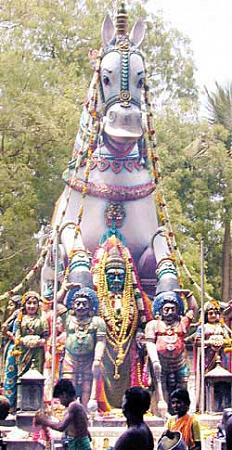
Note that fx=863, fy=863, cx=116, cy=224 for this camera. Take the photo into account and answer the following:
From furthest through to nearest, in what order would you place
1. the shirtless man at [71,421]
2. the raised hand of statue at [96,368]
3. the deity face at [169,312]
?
the deity face at [169,312]
the raised hand of statue at [96,368]
the shirtless man at [71,421]

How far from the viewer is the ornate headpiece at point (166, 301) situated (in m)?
11.1

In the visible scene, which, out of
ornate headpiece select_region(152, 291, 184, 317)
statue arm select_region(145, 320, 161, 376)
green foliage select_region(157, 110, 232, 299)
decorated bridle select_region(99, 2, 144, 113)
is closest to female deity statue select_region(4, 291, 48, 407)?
statue arm select_region(145, 320, 161, 376)

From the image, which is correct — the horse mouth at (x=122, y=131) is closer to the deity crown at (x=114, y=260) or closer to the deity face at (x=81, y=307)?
the deity crown at (x=114, y=260)

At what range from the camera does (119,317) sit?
11164 millimetres

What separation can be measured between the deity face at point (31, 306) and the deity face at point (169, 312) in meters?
1.64

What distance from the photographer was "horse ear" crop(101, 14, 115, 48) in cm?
1218

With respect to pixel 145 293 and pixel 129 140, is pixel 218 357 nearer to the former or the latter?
pixel 145 293

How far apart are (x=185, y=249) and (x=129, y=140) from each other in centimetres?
792

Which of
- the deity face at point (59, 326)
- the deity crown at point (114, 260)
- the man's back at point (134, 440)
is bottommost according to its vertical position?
the man's back at point (134, 440)

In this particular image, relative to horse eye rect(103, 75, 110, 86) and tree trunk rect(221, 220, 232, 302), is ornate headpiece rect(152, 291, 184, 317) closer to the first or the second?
horse eye rect(103, 75, 110, 86)

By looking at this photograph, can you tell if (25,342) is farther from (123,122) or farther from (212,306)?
(123,122)

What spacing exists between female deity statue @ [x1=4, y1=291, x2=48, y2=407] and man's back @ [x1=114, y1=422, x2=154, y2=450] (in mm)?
6680

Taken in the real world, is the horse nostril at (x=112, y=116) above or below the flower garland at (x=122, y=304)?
above

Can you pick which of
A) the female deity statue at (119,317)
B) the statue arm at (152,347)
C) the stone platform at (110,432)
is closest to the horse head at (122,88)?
the female deity statue at (119,317)
